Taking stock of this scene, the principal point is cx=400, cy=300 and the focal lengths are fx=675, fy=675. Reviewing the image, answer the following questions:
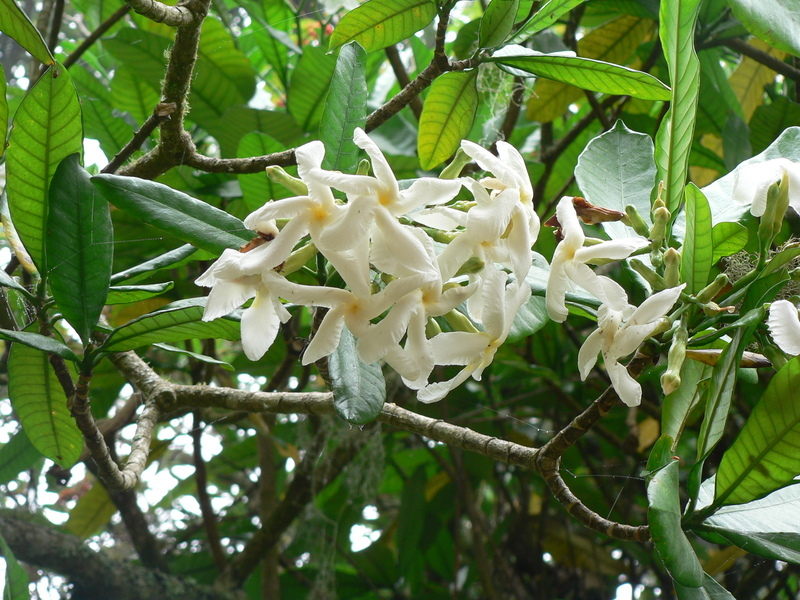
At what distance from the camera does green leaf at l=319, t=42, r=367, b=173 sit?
0.65 meters

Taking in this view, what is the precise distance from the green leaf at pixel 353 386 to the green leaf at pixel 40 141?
321mm

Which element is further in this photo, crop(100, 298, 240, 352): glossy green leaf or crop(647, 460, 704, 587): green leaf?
crop(100, 298, 240, 352): glossy green leaf

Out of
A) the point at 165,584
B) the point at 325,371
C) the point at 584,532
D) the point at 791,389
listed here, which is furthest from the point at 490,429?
the point at 791,389

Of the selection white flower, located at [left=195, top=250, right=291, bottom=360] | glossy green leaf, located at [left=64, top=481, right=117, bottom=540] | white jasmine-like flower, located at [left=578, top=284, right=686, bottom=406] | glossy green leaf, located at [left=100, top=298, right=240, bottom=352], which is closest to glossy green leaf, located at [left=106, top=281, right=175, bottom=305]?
glossy green leaf, located at [left=100, top=298, right=240, bottom=352]

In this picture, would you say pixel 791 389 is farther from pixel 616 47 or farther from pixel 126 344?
pixel 616 47

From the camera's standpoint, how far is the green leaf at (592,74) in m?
0.74

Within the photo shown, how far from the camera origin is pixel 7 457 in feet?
3.89

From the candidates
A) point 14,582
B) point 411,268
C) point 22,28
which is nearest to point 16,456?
point 14,582

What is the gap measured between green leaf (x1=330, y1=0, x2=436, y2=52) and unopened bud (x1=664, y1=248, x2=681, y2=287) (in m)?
0.46

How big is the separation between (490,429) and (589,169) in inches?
38.9

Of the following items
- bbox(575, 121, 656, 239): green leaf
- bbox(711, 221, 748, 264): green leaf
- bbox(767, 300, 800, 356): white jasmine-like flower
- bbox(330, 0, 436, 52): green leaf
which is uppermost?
bbox(330, 0, 436, 52): green leaf

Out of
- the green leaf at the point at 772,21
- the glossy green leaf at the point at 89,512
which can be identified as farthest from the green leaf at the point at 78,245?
the glossy green leaf at the point at 89,512

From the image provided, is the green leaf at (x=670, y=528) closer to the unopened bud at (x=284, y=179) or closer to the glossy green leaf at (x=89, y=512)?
the unopened bud at (x=284, y=179)

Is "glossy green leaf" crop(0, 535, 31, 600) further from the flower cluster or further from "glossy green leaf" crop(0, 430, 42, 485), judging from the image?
the flower cluster
